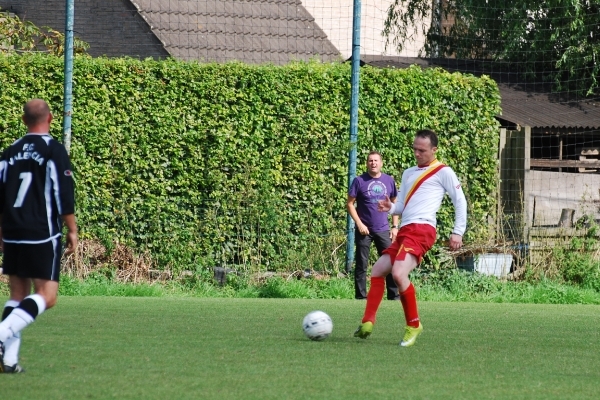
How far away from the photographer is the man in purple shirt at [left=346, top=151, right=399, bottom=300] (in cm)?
1400

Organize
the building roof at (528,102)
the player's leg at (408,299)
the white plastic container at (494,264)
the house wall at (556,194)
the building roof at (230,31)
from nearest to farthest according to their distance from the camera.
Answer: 1. the player's leg at (408,299)
2. the white plastic container at (494,264)
3. the house wall at (556,194)
4. the building roof at (528,102)
5. the building roof at (230,31)

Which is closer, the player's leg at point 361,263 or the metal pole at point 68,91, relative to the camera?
the player's leg at point 361,263

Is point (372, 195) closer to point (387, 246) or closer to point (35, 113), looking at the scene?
point (387, 246)

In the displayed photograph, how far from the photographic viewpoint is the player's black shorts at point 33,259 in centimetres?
672

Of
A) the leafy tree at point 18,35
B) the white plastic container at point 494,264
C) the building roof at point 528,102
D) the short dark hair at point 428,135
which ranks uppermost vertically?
the leafy tree at point 18,35

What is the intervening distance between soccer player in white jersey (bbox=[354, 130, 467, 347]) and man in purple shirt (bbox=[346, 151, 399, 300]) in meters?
5.02

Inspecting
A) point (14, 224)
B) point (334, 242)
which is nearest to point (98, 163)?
point (334, 242)

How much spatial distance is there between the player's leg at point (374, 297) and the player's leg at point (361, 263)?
5110mm

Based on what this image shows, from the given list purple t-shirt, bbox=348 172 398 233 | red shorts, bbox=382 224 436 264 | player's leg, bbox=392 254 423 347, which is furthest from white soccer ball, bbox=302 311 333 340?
purple t-shirt, bbox=348 172 398 233

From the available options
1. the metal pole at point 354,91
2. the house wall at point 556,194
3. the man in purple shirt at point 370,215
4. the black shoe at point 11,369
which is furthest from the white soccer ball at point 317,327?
the house wall at point 556,194

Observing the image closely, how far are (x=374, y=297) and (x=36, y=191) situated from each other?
337cm

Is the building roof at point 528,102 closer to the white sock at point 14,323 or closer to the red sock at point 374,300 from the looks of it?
the red sock at point 374,300

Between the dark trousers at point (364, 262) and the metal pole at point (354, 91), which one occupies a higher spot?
the metal pole at point (354, 91)

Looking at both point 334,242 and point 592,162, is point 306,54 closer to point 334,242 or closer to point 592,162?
point 592,162
